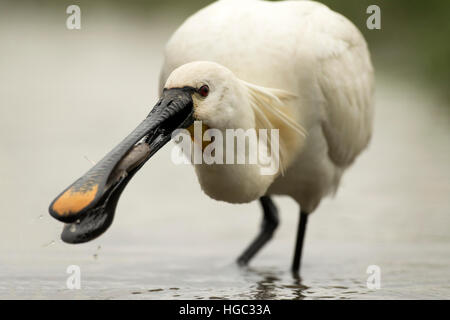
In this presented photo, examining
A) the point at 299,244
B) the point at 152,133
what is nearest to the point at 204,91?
the point at 152,133

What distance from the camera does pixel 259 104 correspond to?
646 cm

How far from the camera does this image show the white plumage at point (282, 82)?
6.10 meters

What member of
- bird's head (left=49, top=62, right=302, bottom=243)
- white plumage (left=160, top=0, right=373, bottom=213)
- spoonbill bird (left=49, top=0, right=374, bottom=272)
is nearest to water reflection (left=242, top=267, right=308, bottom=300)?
spoonbill bird (left=49, top=0, right=374, bottom=272)

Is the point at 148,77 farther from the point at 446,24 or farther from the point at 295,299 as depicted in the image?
the point at 295,299

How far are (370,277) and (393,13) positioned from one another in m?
10.8

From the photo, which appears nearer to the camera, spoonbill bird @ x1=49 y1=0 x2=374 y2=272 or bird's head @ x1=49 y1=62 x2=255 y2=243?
bird's head @ x1=49 y1=62 x2=255 y2=243

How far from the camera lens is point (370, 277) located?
7.36 m

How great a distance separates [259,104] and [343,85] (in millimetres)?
1176

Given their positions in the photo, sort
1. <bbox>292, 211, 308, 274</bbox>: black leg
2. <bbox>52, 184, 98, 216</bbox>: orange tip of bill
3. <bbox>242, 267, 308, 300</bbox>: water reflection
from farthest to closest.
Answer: <bbox>292, 211, 308, 274</bbox>: black leg
<bbox>242, 267, 308, 300</bbox>: water reflection
<bbox>52, 184, 98, 216</bbox>: orange tip of bill

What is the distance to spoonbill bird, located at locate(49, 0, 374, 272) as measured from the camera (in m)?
5.73

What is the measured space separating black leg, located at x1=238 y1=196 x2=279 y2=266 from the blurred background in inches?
3.9

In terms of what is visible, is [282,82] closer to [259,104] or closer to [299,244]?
[259,104]

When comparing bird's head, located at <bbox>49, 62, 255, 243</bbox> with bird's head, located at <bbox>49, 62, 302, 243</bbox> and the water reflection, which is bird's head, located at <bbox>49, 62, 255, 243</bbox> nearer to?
bird's head, located at <bbox>49, 62, 302, 243</bbox>

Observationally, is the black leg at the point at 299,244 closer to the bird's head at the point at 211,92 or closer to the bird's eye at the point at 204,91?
the bird's head at the point at 211,92
